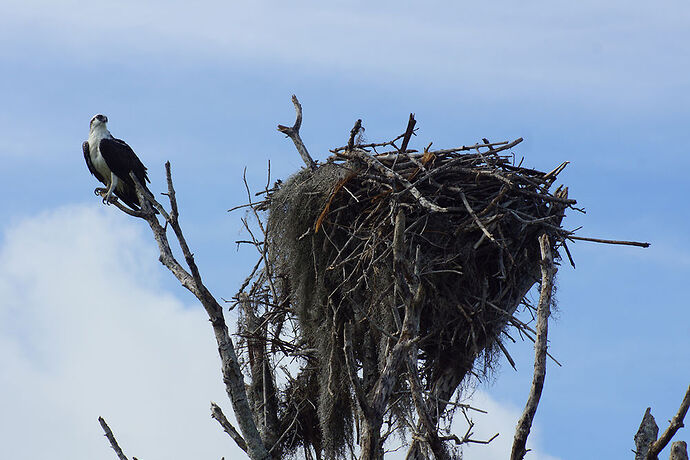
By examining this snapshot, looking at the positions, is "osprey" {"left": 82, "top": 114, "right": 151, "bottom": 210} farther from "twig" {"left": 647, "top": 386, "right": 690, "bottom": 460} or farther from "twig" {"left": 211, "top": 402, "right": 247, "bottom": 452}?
"twig" {"left": 647, "top": 386, "right": 690, "bottom": 460}

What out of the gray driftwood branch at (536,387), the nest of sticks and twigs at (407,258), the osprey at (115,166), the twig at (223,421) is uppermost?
the osprey at (115,166)

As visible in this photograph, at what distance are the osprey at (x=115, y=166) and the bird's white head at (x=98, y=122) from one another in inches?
9.9

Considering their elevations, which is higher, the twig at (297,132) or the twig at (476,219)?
the twig at (297,132)

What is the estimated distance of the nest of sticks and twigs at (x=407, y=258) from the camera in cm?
785

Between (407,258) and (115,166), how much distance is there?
339cm

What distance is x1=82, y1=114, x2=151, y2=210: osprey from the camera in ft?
30.8

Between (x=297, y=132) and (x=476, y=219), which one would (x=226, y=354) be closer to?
(x=476, y=219)

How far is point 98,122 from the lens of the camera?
33.9 ft

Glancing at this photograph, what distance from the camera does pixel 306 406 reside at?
8711 mm

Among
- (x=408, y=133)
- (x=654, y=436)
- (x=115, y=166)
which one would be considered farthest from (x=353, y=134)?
(x=654, y=436)

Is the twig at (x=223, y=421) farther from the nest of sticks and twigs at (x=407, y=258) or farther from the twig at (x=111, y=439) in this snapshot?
the nest of sticks and twigs at (x=407, y=258)

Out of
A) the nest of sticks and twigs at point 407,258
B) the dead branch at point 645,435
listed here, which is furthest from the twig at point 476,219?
the dead branch at point 645,435

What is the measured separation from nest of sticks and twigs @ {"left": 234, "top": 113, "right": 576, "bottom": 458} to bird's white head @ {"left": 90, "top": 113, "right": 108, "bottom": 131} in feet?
8.88

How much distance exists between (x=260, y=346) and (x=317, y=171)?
5.53 ft
